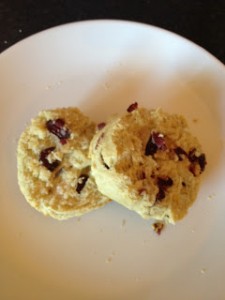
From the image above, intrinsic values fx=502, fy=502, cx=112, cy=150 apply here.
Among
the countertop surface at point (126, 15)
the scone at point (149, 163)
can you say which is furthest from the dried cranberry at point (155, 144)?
the countertop surface at point (126, 15)

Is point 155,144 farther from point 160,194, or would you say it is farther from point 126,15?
point 126,15

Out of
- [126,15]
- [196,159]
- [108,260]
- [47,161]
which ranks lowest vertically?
[108,260]

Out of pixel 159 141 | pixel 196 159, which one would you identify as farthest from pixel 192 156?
pixel 159 141

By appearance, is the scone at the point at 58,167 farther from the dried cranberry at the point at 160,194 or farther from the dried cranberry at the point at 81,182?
the dried cranberry at the point at 160,194

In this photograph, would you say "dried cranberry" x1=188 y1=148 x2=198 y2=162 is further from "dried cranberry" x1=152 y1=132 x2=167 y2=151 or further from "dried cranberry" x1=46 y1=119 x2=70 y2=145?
"dried cranberry" x1=46 y1=119 x2=70 y2=145

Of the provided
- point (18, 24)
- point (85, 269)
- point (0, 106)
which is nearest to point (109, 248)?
point (85, 269)

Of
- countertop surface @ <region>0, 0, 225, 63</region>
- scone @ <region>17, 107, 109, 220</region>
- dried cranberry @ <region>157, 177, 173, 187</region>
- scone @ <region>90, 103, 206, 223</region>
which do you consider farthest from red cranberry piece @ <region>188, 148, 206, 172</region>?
countertop surface @ <region>0, 0, 225, 63</region>

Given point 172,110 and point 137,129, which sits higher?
point 172,110

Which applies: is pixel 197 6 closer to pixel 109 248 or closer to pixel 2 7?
pixel 2 7
